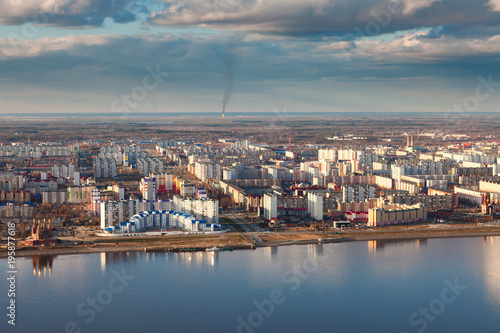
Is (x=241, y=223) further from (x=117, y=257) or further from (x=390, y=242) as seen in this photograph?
(x=117, y=257)

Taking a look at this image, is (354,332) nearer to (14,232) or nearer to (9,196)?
(14,232)

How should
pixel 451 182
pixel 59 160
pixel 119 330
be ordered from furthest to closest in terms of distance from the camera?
pixel 59 160 < pixel 451 182 < pixel 119 330

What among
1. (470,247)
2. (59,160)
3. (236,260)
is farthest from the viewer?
(59,160)

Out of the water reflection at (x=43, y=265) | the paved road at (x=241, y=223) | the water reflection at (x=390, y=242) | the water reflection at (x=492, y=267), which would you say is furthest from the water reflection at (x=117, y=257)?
the water reflection at (x=492, y=267)

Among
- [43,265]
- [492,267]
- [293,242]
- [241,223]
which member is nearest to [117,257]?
[43,265]

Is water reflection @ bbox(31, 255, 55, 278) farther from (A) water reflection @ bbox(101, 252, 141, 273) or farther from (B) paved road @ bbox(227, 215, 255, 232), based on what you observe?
(B) paved road @ bbox(227, 215, 255, 232)

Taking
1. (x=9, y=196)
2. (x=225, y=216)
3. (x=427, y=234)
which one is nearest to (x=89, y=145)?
(x=9, y=196)

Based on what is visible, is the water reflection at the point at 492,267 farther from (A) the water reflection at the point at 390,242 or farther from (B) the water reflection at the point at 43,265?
(B) the water reflection at the point at 43,265

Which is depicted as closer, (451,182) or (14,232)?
(14,232)
